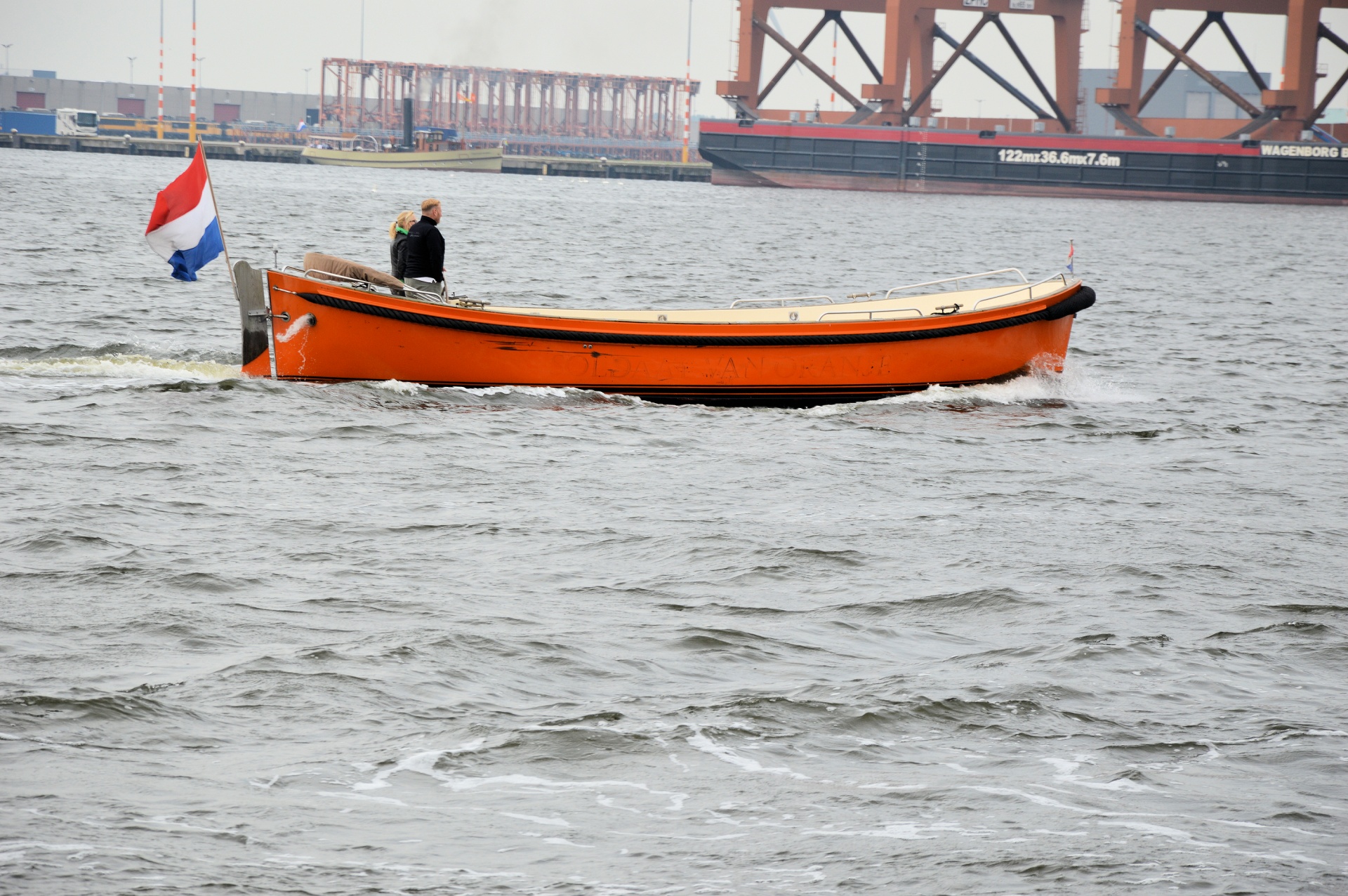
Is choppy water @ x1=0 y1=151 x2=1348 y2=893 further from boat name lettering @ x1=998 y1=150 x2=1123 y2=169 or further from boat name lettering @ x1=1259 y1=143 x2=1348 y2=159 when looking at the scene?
boat name lettering @ x1=1259 y1=143 x2=1348 y2=159

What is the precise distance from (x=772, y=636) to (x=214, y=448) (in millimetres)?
5281

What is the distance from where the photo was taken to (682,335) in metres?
12.5

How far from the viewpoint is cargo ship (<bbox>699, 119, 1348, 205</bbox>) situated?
3054 inches

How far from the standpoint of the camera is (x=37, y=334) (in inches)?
612

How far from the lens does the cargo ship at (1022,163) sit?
77.6 meters

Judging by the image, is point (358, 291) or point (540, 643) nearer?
point (540, 643)

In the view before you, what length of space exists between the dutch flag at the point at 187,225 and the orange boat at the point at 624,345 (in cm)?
45

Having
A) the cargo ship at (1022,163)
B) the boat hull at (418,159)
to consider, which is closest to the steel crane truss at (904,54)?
the cargo ship at (1022,163)

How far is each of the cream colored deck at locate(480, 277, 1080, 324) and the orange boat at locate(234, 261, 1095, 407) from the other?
43mm

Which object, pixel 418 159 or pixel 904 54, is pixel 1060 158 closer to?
pixel 904 54

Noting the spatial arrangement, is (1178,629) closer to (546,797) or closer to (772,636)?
(772,636)

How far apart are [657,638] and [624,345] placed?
5992 millimetres

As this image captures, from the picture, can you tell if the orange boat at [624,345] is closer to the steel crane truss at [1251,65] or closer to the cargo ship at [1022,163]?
the steel crane truss at [1251,65]

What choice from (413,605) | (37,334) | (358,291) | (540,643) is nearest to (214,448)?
(358,291)
